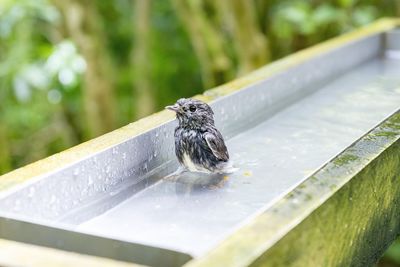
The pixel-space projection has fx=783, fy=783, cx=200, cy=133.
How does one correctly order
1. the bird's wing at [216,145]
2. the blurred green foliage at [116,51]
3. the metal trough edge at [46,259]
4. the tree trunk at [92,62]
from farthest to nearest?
the tree trunk at [92,62]
the blurred green foliage at [116,51]
the bird's wing at [216,145]
the metal trough edge at [46,259]

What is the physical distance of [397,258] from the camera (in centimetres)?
596

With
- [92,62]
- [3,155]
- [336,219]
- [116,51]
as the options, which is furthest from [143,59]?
[336,219]

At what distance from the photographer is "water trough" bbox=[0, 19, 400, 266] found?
1737mm

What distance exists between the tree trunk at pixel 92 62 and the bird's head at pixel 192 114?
2709mm

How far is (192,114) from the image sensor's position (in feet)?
8.45

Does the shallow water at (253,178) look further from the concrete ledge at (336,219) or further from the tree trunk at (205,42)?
the tree trunk at (205,42)

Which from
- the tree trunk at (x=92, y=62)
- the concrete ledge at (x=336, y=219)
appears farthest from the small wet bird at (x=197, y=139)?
the tree trunk at (x=92, y=62)

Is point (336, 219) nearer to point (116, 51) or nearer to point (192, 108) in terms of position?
point (192, 108)

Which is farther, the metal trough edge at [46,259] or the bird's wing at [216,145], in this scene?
the bird's wing at [216,145]

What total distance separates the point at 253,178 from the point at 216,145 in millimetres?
187

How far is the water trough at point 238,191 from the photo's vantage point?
1.74 metres

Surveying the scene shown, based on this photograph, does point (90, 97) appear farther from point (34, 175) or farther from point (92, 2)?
point (34, 175)

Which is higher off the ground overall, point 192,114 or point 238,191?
point 192,114

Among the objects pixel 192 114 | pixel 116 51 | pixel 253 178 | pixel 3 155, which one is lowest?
pixel 3 155
